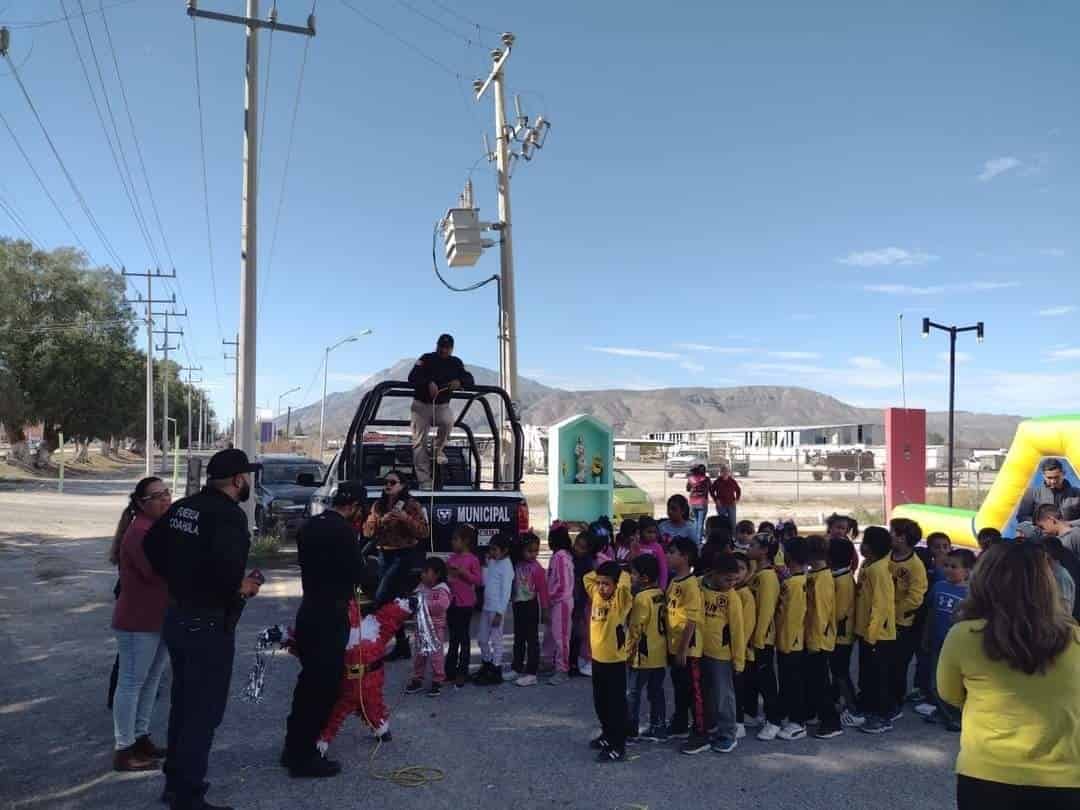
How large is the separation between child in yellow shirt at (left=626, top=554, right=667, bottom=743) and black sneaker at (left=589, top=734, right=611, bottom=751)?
242mm

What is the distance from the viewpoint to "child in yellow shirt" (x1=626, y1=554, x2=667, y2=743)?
5211 millimetres

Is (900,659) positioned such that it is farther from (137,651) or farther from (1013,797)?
(137,651)

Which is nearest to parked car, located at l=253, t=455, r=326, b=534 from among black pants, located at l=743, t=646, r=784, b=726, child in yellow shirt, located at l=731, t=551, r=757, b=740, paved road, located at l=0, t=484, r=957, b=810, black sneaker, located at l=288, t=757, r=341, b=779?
paved road, located at l=0, t=484, r=957, b=810

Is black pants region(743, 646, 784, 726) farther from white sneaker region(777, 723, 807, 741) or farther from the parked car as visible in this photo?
the parked car

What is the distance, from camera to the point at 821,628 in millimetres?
5543

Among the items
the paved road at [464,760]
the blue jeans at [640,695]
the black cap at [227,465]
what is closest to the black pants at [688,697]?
the blue jeans at [640,695]

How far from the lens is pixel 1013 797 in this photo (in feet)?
8.16

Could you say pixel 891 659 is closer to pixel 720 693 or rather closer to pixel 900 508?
pixel 720 693

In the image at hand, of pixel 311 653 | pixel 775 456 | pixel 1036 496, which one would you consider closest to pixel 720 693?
pixel 311 653

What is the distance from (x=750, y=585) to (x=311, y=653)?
2.94 meters

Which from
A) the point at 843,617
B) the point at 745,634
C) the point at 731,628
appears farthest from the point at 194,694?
the point at 843,617

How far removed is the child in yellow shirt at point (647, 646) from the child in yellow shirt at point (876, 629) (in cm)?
151

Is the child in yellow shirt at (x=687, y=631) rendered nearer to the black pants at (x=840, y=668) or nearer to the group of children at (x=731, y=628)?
the group of children at (x=731, y=628)

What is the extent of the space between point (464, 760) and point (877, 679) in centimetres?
295
